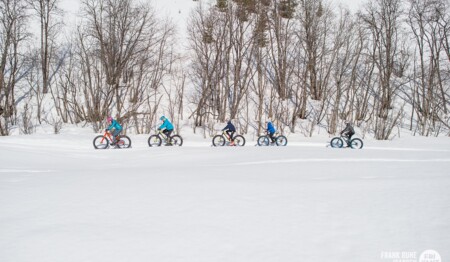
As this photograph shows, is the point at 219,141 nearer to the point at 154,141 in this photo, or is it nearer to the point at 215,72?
the point at 154,141

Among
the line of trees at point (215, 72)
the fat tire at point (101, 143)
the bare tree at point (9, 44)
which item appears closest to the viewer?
the fat tire at point (101, 143)

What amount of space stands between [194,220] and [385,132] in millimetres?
27542

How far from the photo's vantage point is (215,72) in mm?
32312

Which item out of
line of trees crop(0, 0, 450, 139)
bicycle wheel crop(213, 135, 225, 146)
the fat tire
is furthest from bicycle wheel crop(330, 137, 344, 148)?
the fat tire

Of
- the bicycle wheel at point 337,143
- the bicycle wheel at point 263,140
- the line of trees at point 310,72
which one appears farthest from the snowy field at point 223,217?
the line of trees at point 310,72

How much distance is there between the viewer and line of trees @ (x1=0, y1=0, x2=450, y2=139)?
98.0 feet

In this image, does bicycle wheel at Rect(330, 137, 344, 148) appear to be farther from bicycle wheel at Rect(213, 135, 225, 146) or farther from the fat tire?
the fat tire

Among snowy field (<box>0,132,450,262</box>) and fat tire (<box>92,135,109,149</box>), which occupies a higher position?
fat tire (<box>92,135,109,149</box>)

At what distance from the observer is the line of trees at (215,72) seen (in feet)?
98.0

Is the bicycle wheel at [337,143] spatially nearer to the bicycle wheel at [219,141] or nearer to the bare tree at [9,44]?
the bicycle wheel at [219,141]

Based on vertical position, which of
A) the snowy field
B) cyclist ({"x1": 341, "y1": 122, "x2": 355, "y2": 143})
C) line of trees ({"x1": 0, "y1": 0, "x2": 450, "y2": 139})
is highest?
line of trees ({"x1": 0, "y1": 0, "x2": 450, "y2": 139})

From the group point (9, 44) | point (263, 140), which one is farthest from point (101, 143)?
point (9, 44)

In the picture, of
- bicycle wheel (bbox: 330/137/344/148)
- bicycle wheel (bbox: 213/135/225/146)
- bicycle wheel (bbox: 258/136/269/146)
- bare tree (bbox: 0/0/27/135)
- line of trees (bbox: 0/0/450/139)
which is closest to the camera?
bicycle wheel (bbox: 330/137/344/148)

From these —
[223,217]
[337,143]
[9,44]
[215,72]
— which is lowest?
[223,217]
